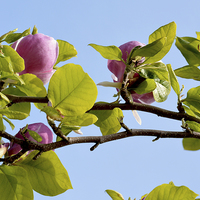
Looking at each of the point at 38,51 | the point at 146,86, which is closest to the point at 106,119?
the point at 146,86

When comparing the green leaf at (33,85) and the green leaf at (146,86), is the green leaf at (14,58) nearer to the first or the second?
the green leaf at (33,85)

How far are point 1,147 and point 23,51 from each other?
24cm

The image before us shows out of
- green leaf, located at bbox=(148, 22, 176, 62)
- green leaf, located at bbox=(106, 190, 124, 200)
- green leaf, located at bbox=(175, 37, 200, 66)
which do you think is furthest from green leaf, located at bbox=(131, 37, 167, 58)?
green leaf, located at bbox=(106, 190, 124, 200)

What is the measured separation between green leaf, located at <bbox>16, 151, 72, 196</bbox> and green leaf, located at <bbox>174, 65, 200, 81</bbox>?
400mm

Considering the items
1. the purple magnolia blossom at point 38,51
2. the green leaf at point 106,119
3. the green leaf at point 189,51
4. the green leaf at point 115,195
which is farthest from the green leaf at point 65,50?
the green leaf at point 115,195

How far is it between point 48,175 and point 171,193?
28 cm

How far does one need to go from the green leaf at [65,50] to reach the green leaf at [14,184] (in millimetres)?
311

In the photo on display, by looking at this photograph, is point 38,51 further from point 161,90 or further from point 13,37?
point 161,90

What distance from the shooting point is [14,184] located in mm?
565

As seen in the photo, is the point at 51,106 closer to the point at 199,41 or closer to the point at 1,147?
the point at 1,147

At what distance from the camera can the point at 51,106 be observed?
1.80 ft

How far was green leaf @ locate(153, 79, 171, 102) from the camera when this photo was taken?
2.14 ft

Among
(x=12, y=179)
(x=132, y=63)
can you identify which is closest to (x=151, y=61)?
(x=132, y=63)

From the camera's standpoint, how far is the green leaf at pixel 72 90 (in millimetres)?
484
